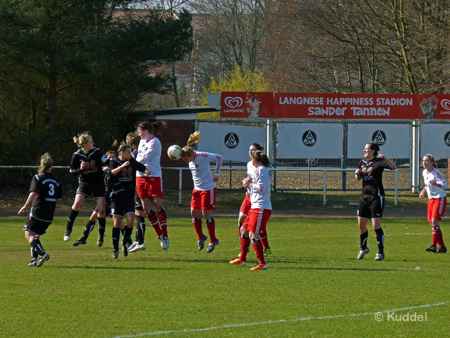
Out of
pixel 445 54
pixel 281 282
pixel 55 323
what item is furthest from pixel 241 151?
pixel 55 323

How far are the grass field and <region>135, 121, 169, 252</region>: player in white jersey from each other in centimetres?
75

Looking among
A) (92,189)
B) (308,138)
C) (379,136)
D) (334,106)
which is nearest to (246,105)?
(308,138)

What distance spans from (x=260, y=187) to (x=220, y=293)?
2172mm

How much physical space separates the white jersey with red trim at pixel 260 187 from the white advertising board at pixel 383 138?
16930 millimetres

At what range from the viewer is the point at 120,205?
10102 millimetres

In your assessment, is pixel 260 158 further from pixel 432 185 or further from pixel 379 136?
pixel 379 136

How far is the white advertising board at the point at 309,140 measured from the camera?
25.0 m

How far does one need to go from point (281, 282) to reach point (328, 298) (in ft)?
3.60

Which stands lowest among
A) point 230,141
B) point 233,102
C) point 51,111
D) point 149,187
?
point 149,187

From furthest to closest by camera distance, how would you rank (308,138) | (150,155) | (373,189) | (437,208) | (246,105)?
(308,138) → (246,105) → (437,208) → (150,155) → (373,189)

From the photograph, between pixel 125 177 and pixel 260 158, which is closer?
pixel 260 158

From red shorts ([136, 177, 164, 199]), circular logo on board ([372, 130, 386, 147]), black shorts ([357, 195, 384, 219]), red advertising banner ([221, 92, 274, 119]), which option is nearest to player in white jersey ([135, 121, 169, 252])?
red shorts ([136, 177, 164, 199])

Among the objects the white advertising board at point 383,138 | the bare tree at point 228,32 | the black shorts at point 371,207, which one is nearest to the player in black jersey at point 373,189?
the black shorts at point 371,207

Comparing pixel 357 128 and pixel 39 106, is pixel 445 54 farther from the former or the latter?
pixel 39 106
